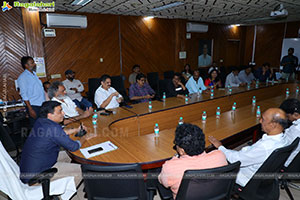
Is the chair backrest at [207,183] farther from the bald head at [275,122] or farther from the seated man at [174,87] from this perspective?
the seated man at [174,87]

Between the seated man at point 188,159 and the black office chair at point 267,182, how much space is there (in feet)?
1.28

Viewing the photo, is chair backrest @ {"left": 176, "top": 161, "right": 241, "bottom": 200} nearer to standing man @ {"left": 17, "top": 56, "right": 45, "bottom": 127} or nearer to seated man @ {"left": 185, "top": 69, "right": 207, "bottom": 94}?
standing man @ {"left": 17, "top": 56, "right": 45, "bottom": 127}

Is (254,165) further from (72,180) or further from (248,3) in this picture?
(248,3)

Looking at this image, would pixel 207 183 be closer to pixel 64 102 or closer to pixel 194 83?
pixel 64 102

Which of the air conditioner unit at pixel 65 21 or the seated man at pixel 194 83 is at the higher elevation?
the air conditioner unit at pixel 65 21

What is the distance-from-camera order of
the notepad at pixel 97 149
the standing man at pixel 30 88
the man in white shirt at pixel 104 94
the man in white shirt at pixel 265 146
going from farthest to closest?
the man in white shirt at pixel 104 94 < the standing man at pixel 30 88 < the notepad at pixel 97 149 < the man in white shirt at pixel 265 146

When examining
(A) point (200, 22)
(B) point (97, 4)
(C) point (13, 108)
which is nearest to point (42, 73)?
(C) point (13, 108)

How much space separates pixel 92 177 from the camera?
1333 mm

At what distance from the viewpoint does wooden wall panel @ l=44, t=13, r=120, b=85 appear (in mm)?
5344

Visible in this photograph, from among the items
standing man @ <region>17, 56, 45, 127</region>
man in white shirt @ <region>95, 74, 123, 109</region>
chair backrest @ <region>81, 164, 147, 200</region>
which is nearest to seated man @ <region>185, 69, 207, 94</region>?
man in white shirt @ <region>95, 74, 123, 109</region>

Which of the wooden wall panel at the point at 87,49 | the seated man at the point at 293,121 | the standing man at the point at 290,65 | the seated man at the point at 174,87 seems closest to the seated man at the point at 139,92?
the seated man at the point at 174,87

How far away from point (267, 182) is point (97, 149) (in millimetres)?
1524

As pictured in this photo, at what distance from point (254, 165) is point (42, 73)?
16.8 feet

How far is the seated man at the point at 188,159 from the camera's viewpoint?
53.2 inches
